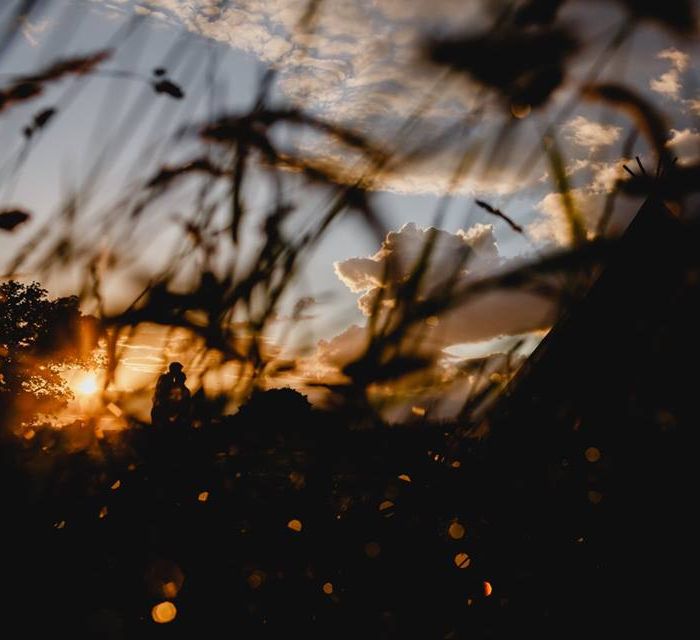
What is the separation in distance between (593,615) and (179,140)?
56.2 inches

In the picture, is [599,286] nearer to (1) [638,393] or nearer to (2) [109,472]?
(1) [638,393]

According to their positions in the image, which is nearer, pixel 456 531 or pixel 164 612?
pixel 164 612

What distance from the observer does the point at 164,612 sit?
3.93 feet

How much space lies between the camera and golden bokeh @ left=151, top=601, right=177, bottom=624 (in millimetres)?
1188

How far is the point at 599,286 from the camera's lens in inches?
104

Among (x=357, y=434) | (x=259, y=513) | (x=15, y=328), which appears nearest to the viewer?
(x=357, y=434)

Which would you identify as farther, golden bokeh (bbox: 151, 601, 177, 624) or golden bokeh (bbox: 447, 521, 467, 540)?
golden bokeh (bbox: 447, 521, 467, 540)

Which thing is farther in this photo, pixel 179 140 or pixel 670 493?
pixel 670 493

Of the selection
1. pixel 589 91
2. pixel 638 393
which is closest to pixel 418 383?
pixel 589 91

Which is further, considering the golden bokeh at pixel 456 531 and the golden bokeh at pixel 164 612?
the golden bokeh at pixel 456 531

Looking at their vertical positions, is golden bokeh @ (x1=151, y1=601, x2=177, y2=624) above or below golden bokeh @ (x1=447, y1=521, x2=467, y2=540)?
below

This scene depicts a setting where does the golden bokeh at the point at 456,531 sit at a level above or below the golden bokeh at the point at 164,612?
above

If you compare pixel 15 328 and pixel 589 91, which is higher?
pixel 589 91

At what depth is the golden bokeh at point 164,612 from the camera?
1.19m
